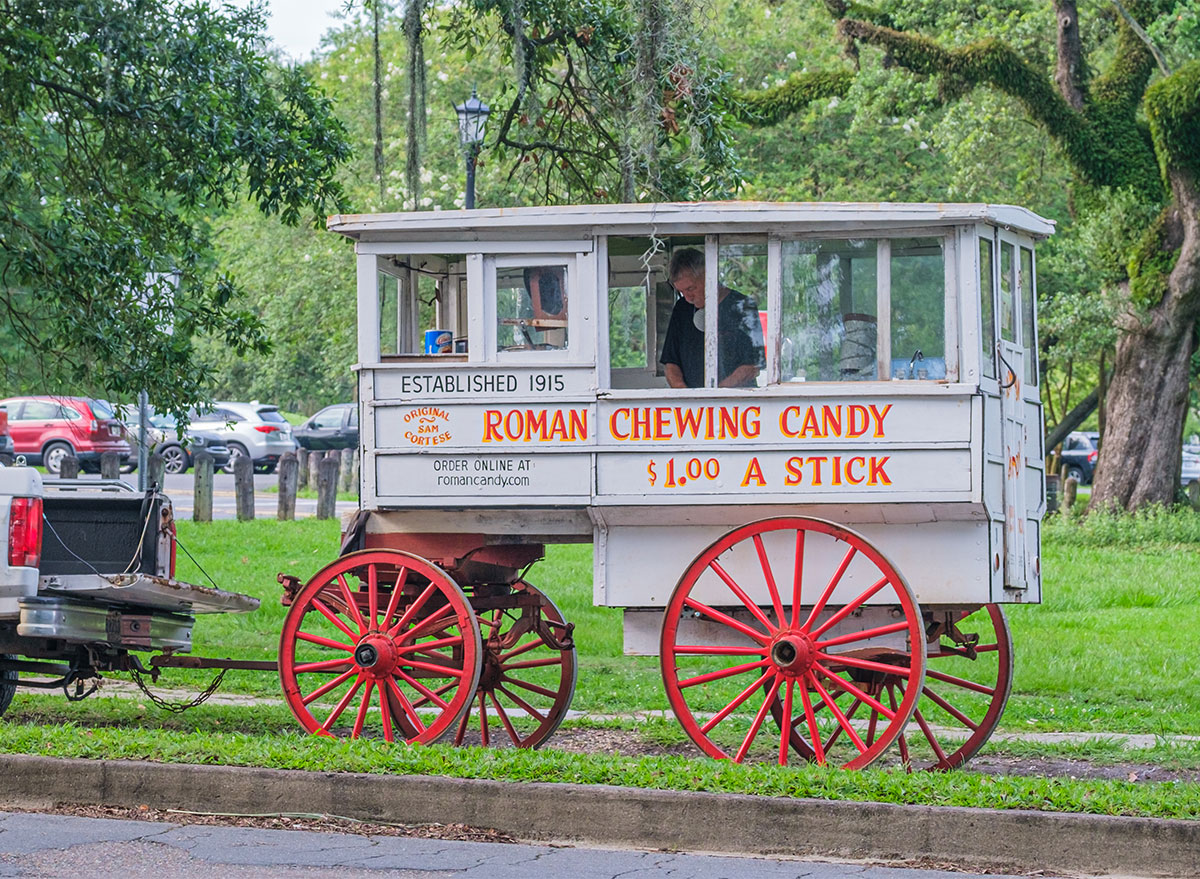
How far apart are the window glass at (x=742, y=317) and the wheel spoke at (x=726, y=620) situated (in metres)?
1.13

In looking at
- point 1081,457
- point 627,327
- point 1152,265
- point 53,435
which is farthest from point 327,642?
point 1081,457

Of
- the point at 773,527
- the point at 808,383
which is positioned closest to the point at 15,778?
the point at 773,527

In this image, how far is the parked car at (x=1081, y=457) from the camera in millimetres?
47562

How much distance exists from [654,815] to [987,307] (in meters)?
3.18

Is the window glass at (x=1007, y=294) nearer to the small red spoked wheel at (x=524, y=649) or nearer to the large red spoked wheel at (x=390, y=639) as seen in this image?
the small red spoked wheel at (x=524, y=649)

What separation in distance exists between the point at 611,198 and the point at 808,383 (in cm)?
648

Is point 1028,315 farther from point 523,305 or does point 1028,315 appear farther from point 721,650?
point 523,305

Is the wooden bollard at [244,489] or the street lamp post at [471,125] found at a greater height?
the street lamp post at [471,125]

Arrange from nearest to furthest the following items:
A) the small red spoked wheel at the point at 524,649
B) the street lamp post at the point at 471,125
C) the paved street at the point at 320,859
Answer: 1. the paved street at the point at 320,859
2. the small red spoked wheel at the point at 524,649
3. the street lamp post at the point at 471,125

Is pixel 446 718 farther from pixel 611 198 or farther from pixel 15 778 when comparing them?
pixel 611 198

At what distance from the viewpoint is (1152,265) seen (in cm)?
2405

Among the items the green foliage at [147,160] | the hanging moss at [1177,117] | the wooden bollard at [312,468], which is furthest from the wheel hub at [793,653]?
the wooden bollard at [312,468]

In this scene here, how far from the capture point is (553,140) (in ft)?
48.1

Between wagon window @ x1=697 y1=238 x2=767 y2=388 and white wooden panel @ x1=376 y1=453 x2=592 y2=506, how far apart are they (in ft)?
2.86
